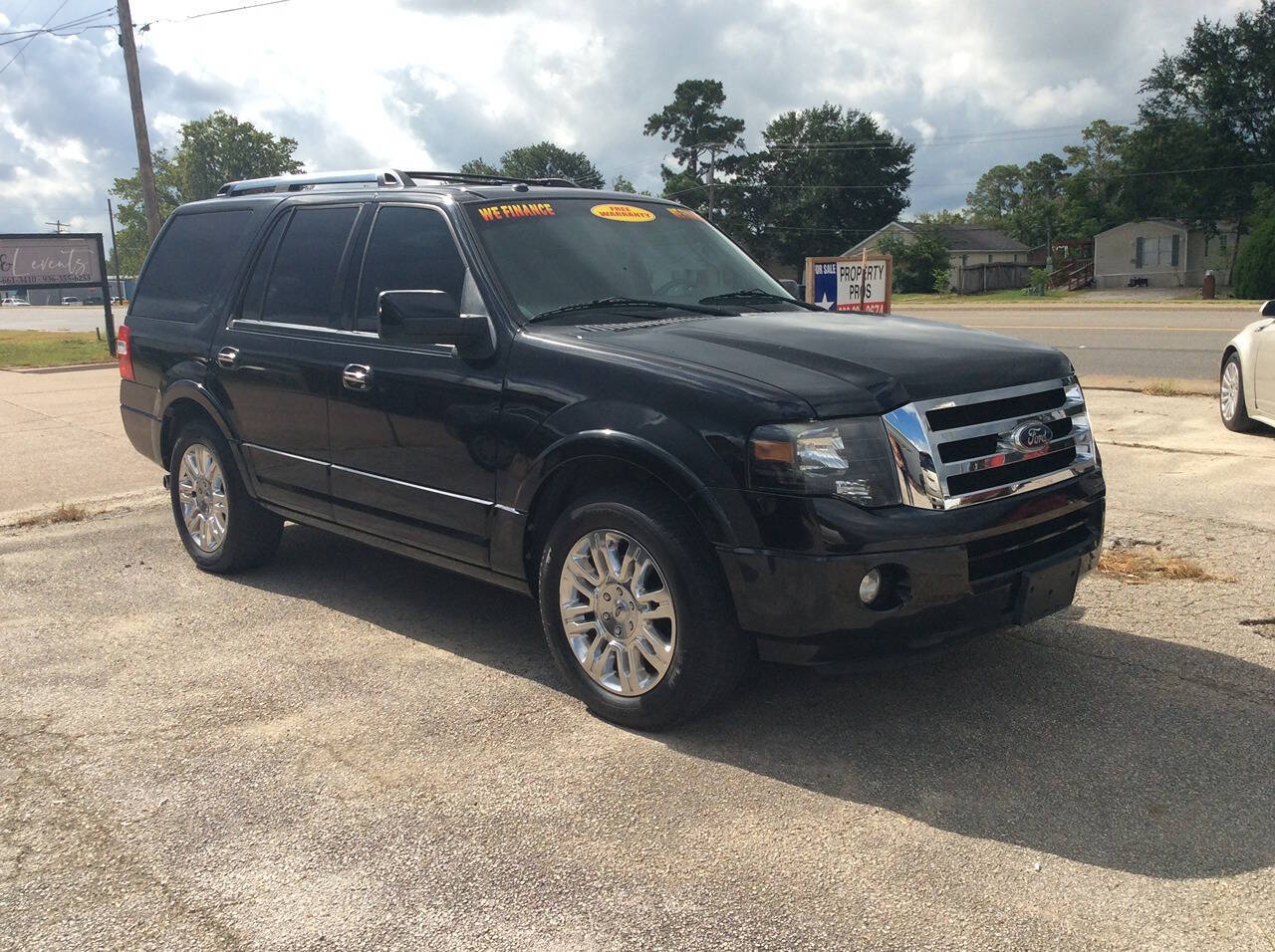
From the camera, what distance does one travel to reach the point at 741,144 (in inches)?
3472

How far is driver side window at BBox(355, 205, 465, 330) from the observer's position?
4824 millimetres

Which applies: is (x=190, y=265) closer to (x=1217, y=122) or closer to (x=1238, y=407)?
(x=1238, y=407)

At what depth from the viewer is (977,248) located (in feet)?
262

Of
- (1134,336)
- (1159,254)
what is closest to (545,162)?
(1159,254)

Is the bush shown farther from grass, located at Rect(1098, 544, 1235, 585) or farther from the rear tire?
the rear tire

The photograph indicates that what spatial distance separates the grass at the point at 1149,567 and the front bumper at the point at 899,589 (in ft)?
7.01

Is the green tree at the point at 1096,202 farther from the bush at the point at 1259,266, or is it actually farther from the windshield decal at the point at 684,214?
the windshield decal at the point at 684,214

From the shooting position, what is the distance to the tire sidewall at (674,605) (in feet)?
12.5

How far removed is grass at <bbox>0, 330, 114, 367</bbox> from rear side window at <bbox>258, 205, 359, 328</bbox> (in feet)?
55.6

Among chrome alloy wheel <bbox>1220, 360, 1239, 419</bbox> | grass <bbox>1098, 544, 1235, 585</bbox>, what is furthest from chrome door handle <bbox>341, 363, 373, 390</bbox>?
chrome alloy wheel <bbox>1220, 360, 1239, 419</bbox>

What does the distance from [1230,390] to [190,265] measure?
26.9 feet

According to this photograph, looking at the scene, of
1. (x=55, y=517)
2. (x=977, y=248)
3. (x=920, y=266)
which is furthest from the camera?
(x=977, y=248)

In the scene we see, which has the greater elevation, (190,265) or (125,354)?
(190,265)

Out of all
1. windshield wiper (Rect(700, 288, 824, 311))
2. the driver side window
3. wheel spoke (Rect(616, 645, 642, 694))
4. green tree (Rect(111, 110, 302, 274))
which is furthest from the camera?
green tree (Rect(111, 110, 302, 274))
